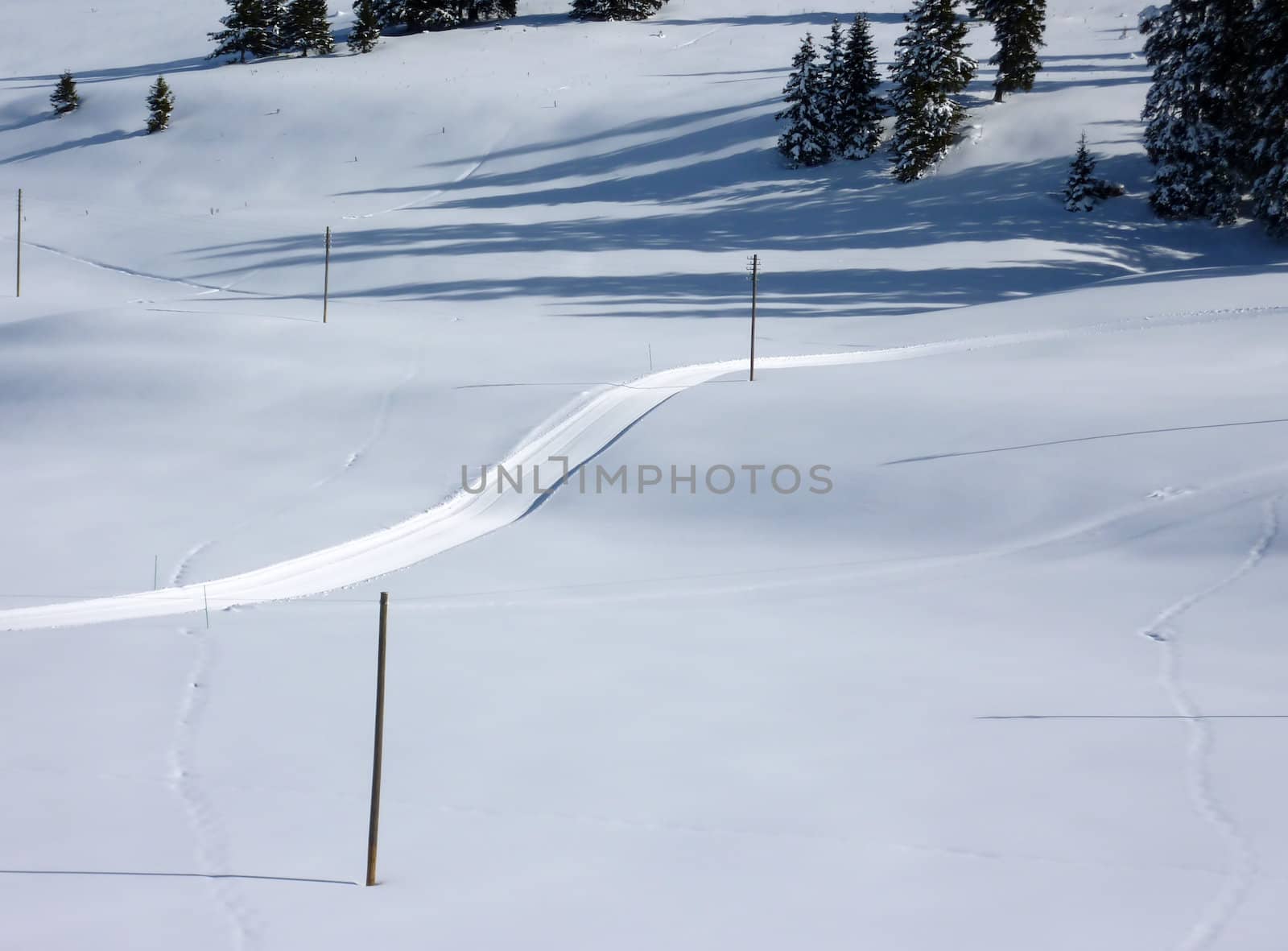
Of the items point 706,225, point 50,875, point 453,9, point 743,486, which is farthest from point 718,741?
point 453,9

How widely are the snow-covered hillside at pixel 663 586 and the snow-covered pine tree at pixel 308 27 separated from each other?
94.7 ft

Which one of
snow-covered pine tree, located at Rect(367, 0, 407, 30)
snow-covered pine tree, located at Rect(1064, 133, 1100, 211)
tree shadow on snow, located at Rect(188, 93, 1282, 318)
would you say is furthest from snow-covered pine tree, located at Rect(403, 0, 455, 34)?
snow-covered pine tree, located at Rect(1064, 133, 1100, 211)

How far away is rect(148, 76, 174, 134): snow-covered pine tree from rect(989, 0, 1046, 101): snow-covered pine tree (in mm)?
41887

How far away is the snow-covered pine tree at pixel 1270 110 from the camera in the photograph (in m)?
34.8

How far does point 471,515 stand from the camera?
19609 millimetres

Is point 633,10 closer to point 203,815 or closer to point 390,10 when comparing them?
point 390,10

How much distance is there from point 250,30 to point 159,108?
11.7 meters

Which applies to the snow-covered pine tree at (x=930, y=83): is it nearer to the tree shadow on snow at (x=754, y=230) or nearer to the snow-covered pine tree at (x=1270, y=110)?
the tree shadow on snow at (x=754, y=230)

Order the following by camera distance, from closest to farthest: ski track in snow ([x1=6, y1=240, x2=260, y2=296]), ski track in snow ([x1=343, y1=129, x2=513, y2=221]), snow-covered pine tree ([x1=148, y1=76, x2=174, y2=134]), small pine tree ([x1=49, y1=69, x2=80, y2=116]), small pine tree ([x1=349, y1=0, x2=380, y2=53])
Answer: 1. ski track in snow ([x1=6, y1=240, x2=260, y2=296])
2. ski track in snow ([x1=343, y1=129, x2=513, y2=221])
3. snow-covered pine tree ([x1=148, y1=76, x2=174, y2=134])
4. small pine tree ([x1=49, y1=69, x2=80, y2=116])
5. small pine tree ([x1=349, y1=0, x2=380, y2=53])

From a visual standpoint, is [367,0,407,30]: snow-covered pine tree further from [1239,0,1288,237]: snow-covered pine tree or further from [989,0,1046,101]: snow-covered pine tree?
[1239,0,1288,237]: snow-covered pine tree

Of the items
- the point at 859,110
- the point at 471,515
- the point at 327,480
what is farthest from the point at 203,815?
the point at 859,110

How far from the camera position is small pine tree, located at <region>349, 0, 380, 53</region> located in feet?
220

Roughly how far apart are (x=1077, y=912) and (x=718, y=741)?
12.3ft

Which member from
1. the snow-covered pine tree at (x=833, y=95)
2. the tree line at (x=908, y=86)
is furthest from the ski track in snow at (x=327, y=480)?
the snow-covered pine tree at (x=833, y=95)
